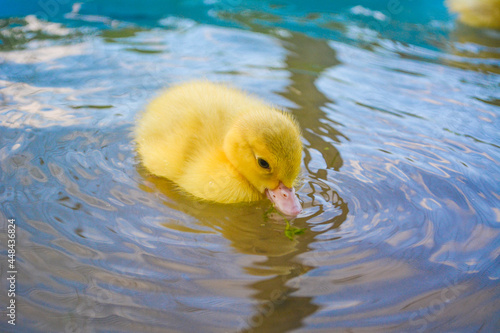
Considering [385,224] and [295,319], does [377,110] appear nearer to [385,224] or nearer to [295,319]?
[385,224]

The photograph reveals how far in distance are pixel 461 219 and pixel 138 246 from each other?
135cm

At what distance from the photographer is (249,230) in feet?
6.53

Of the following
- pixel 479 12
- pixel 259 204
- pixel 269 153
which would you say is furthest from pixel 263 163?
pixel 479 12

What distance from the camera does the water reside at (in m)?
1.56

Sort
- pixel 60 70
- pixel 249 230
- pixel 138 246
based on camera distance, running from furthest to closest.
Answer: pixel 60 70 < pixel 249 230 < pixel 138 246

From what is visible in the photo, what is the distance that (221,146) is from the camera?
227cm

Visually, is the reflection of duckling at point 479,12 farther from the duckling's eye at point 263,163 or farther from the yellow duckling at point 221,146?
the duckling's eye at point 263,163

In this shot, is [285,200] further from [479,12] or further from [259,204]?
[479,12]

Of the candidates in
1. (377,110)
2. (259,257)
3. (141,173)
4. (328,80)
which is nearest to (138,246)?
(259,257)

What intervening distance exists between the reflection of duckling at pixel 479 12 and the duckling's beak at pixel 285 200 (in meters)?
Answer: 3.97

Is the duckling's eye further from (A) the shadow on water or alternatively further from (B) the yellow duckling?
(A) the shadow on water

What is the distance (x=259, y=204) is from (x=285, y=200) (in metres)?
0.20

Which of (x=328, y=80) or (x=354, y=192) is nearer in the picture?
(x=354, y=192)

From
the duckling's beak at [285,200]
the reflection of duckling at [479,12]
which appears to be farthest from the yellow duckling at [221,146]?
the reflection of duckling at [479,12]
